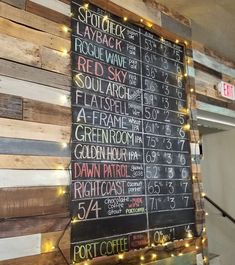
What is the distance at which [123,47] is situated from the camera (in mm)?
2461

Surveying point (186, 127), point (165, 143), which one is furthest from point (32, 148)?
point (186, 127)

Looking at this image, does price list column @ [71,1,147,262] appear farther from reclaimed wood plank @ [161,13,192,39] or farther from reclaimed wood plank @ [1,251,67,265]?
reclaimed wood plank @ [161,13,192,39]

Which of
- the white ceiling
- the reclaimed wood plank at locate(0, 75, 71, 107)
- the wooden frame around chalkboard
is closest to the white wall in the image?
the white ceiling

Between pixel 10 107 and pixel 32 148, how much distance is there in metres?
0.25

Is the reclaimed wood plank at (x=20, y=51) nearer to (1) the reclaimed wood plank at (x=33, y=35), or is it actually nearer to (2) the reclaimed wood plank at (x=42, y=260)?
(1) the reclaimed wood plank at (x=33, y=35)

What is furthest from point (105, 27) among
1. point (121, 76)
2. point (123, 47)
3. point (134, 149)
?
point (134, 149)

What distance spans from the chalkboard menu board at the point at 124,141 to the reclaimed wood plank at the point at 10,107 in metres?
0.36

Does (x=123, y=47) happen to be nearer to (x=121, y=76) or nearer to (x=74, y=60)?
(x=121, y=76)

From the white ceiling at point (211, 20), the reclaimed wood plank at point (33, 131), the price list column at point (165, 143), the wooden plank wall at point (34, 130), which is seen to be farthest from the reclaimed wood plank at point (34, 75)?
the white ceiling at point (211, 20)

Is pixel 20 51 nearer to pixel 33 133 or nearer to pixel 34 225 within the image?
pixel 33 133

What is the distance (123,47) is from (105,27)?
199 mm

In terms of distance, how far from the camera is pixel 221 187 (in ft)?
14.5

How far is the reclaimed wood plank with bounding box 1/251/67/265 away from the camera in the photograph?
1671mm

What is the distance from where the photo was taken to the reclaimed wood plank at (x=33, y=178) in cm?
170
